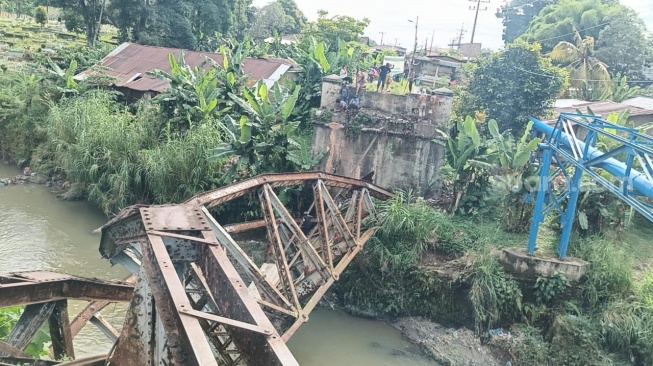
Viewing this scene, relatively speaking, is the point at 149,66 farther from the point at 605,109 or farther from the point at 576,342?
the point at 576,342

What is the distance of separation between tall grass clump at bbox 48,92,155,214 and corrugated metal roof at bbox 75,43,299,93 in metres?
3.15

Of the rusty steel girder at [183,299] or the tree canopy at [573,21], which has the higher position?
the tree canopy at [573,21]

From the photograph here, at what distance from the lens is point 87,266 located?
36.5ft

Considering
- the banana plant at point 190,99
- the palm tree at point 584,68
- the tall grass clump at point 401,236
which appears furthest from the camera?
the palm tree at point 584,68

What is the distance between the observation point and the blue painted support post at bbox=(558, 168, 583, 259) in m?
8.42

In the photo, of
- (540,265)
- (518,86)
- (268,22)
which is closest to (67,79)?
(518,86)

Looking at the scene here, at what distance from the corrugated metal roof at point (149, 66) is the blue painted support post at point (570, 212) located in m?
10.6

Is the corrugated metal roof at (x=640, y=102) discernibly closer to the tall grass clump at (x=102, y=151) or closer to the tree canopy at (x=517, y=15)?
the tall grass clump at (x=102, y=151)

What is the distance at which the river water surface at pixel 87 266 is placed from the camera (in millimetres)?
8844

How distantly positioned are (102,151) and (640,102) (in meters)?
20.2

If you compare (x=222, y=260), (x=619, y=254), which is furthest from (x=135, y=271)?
(x=619, y=254)

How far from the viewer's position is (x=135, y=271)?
4.44 meters

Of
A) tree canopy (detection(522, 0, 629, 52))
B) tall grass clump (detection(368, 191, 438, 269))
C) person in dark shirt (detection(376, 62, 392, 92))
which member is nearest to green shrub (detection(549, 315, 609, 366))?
tall grass clump (detection(368, 191, 438, 269))

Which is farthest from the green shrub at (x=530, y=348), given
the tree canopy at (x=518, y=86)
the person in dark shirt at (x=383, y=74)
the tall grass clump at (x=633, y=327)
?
the person in dark shirt at (x=383, y=74)
